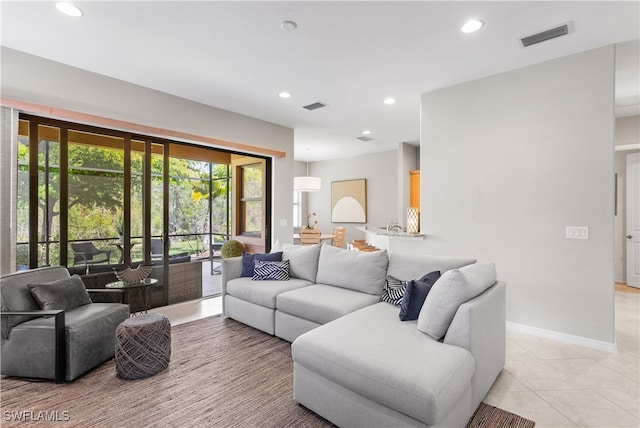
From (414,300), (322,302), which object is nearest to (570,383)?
(414,300)

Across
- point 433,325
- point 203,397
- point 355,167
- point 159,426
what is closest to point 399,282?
point 433,325

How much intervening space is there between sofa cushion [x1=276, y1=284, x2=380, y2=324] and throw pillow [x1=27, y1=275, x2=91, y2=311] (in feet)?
5.75

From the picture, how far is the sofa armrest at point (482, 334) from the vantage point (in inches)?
74.6

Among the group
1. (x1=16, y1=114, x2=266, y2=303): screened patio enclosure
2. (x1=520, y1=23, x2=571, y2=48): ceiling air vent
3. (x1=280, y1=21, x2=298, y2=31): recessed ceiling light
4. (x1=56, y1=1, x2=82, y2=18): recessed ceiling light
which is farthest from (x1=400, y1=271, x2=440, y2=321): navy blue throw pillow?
(x1=16, y1=114, x2=266, y2=303): screened patio enclosure

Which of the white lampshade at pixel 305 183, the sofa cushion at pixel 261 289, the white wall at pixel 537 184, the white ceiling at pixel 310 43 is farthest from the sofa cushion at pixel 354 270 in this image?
the white lampshade at pixel 305 183

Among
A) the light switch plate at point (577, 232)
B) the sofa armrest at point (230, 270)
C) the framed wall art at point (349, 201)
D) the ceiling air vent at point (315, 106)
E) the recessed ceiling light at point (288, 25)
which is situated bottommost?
the sofa armrest at point (230, 270)

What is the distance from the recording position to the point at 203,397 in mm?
2223

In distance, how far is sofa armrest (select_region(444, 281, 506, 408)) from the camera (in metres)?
1.90

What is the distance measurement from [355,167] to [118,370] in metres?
7.14

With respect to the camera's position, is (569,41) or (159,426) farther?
(569,41)

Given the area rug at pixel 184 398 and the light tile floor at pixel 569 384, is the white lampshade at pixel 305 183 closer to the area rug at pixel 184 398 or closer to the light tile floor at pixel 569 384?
the area rug at pixel 184 398

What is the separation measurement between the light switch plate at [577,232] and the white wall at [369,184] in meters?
4.61

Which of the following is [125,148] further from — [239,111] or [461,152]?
[461,152]

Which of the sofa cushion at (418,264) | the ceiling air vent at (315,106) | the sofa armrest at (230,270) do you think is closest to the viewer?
the sofa cushion at (418,264)
